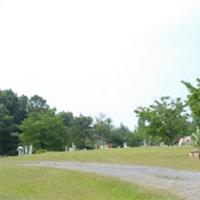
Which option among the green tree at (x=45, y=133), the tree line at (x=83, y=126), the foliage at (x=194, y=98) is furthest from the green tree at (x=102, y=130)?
the foliage at (x=194, y=98)

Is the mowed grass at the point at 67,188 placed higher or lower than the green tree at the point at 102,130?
lower

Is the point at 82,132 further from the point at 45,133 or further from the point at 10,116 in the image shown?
the point at 45,133

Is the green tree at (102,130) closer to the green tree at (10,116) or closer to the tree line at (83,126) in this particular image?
the tree line at (83,126)

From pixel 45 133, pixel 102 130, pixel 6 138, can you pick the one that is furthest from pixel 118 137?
pixel 45 133

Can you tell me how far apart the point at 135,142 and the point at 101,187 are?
228 feet

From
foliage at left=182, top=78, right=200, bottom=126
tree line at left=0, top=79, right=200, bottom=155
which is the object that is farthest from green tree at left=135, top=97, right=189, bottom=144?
foliage at left=182, top=78, right=200, bottom=126

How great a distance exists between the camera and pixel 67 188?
1543cm

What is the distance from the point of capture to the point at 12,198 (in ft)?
44.5

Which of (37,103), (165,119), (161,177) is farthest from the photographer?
(37,103)

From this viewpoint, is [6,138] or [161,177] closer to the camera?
[161,177]

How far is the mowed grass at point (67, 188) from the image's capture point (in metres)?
13.8

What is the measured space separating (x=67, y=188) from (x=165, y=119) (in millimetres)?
39711

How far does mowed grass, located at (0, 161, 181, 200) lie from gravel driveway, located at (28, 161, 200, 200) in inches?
23.0

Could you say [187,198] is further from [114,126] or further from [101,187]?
[114,126]
